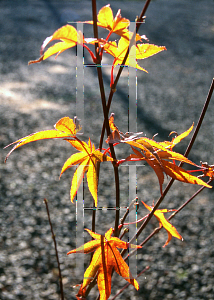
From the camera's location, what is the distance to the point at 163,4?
17.7ft

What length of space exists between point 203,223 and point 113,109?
1.19 metres

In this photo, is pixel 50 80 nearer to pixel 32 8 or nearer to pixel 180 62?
pixel 180 62

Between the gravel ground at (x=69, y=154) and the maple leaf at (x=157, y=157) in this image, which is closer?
the maple leaf at (x=157, y=157)

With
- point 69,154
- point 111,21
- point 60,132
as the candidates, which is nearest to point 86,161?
point 60,132

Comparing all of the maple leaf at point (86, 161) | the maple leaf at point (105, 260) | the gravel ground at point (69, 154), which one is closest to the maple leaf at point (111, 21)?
the maple leaf at point (86, 161)

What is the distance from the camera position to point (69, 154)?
1.98 m

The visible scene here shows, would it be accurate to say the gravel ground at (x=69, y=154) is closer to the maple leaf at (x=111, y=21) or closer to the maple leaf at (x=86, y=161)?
the maple leaf at (x=86, y=161)

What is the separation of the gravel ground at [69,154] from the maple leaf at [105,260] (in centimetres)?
82

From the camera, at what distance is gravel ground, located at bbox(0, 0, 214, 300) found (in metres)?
1.25

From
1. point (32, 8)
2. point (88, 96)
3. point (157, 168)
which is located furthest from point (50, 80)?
point (157, 168)

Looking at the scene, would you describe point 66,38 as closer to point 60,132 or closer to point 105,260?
point 60,132

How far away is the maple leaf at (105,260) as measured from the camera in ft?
1.39

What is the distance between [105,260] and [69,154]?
5.15ft

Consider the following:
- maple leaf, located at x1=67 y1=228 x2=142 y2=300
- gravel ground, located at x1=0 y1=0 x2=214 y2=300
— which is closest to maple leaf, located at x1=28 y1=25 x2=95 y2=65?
maple leaf, located at x1=67 y1=228 x2=142 y2=300
